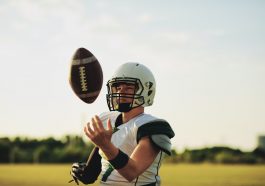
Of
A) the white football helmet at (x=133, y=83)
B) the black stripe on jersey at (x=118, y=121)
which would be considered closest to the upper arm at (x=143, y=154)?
the white football helmet at (x=133, y=83)

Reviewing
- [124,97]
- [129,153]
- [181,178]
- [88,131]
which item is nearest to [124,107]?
[124,97]

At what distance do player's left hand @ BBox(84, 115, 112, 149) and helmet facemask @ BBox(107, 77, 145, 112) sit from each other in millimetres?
760

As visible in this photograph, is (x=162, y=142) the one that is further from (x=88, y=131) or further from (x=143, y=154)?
(x=88, y=131)

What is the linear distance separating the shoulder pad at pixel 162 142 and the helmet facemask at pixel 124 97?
0.46 m

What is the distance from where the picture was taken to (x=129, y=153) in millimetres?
3852

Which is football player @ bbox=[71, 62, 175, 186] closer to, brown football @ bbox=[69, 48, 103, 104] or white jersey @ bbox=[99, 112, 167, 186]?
white jersey @ bbox=[99, 112, 167, 186]

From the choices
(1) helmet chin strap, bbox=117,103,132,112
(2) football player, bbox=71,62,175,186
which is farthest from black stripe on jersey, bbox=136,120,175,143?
(1) helmet chin strap, bbox=117,103,132,112

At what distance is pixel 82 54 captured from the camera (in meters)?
5.00

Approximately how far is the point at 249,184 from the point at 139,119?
15.1 meters

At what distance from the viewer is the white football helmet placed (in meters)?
3.97

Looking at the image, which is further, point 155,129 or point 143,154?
point 155,129

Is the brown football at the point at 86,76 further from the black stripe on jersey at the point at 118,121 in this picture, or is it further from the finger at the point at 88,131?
the finger at the point at 88,131

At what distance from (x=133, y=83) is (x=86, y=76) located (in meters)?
0.93

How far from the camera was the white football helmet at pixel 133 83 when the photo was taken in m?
3.97
